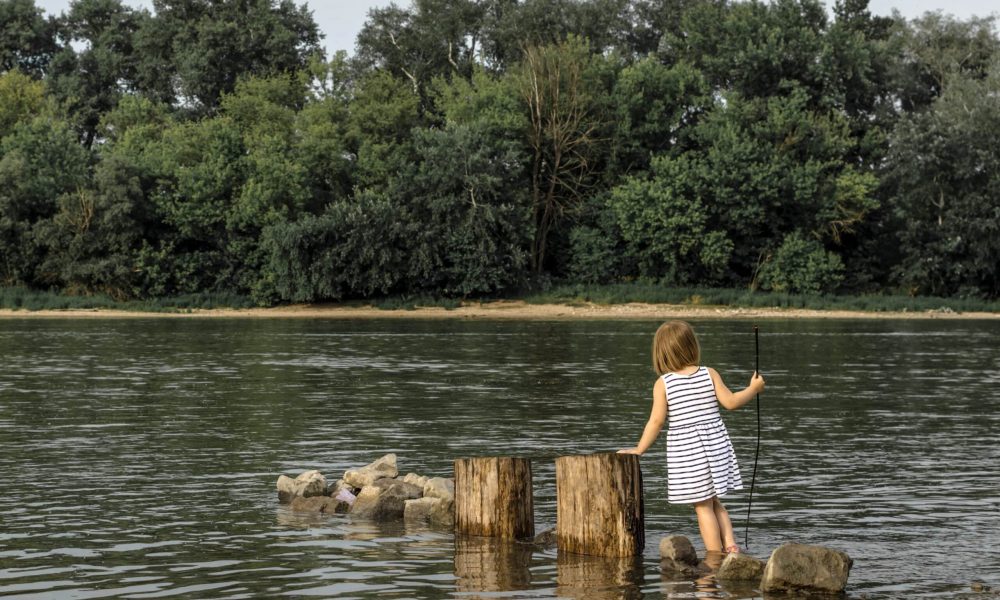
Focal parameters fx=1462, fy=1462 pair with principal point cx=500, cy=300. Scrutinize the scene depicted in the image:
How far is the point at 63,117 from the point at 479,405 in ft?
232

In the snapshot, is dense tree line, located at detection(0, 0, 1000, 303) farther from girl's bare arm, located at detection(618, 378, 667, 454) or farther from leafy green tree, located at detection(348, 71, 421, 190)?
girl's bare arm, located at detection(618, 378, 667, 454)

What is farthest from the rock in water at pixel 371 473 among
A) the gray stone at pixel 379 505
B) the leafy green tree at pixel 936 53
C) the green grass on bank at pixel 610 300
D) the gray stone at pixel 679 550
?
the leafy green tree at pixel 936 53

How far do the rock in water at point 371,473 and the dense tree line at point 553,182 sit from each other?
176 ft

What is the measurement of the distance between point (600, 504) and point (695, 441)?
1155 mm

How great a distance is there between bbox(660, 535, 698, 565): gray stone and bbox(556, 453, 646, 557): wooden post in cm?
34

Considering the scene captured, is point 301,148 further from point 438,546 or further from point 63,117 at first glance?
point 438,546

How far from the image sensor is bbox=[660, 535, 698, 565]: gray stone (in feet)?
39.2

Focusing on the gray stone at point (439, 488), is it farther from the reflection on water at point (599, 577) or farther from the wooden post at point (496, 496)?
the reflection on water at point (599, 577)

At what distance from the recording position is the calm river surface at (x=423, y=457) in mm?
11891

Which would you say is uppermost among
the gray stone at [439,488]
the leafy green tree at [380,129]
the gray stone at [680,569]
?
the leafy green tree at [380,129]

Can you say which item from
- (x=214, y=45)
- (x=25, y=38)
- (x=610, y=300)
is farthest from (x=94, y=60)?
(x=610, y=300)

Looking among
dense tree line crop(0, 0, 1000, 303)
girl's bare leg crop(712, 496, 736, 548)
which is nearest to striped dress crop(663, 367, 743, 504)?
girl's bare leg crop(712, 496, 736, 548)

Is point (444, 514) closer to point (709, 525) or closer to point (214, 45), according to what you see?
point (709, 525)

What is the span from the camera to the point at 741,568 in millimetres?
11484
